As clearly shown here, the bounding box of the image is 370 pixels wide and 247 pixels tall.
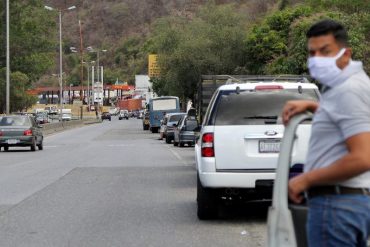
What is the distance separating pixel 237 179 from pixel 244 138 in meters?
0.53

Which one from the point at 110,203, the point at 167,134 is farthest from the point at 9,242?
the point at 167,134

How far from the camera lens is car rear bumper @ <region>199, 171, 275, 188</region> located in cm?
1074

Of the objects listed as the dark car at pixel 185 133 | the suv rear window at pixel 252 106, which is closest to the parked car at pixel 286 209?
the suv rear window at pixel 252 106

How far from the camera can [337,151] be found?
168 inches

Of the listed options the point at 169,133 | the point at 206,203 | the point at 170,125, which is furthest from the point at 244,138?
the point at 170,125

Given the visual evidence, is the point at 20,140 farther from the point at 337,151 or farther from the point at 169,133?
the point at 337,151

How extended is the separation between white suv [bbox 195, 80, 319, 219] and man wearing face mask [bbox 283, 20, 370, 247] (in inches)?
246

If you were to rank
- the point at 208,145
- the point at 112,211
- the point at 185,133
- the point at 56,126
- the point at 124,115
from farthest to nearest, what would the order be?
the point at 124,115 → the point at 56,126 → the point at 185,133 → the point at 112,211 → the point at 208,145

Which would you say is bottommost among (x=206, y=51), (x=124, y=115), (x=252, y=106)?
(x=124, y=115)

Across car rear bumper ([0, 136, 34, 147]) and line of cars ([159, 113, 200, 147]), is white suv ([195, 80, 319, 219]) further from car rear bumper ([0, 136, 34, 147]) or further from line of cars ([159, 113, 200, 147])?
car rear bumper ([0, 136, 34, 147])

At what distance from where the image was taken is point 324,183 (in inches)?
167

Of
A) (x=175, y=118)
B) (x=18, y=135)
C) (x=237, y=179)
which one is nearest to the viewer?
(x=237, y=179)

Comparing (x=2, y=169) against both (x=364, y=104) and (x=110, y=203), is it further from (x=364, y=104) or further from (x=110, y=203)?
(x=364, y=104)

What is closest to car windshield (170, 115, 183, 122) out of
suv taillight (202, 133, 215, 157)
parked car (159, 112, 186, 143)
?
parked car (159, 112, 186, 143)
